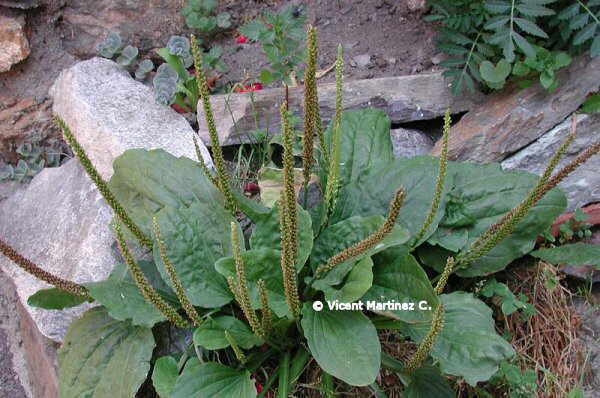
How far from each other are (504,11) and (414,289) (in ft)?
4.32

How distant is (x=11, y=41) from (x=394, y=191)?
2.48 meters

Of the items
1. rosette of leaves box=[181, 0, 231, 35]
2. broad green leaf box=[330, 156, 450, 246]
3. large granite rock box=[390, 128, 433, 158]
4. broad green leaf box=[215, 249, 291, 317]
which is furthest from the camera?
rosette of leaves box=[181, 0, 231, 35]

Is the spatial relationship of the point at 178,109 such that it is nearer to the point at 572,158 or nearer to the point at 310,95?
the point at 310,95

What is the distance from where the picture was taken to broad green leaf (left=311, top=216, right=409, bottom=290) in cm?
203

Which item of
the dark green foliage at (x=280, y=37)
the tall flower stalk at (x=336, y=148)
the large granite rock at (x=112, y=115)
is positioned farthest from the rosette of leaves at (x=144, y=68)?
the tall flower stalk at (x=336, y=148)

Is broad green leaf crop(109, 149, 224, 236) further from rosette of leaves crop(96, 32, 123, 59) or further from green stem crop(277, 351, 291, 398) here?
rosette of leaves crop(96, 32, 123, 59)

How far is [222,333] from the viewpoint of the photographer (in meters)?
2.14

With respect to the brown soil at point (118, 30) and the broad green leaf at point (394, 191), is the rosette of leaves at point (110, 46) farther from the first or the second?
the broad green leaf at point (394, 191)

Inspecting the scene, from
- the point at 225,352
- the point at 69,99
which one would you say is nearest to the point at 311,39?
the point at 225,352

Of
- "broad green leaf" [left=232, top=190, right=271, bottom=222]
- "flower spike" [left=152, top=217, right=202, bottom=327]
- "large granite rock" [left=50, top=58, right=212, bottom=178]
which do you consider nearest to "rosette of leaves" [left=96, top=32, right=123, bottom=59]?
"large granite rock" [left=50, top=58, right=212, bottom=178]

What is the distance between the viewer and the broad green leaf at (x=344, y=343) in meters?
1.92

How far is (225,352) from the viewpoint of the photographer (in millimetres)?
2371

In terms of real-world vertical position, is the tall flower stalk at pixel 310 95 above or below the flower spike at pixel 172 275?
above

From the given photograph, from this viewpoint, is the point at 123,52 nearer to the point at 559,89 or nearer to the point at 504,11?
the point at 504,11
